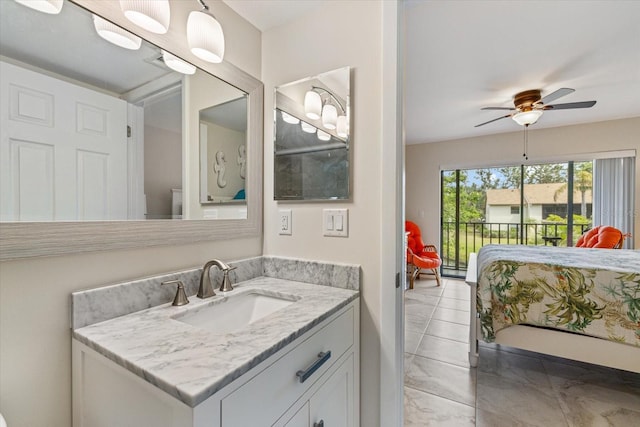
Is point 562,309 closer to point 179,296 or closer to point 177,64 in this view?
point 179,296

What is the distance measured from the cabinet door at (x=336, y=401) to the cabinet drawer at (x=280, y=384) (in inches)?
2.5

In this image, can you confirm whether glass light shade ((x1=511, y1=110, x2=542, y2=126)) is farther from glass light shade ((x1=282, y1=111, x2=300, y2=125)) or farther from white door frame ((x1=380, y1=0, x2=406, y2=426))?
glass light shade ((x1=282, y1=111, x2=300, y2=125))

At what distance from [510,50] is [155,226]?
2.67m

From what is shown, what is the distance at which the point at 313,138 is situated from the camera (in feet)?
4.29

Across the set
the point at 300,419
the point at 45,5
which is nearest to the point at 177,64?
the point at 45,5

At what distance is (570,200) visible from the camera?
4.18 m

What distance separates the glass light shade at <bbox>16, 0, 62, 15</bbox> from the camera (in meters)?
0.73

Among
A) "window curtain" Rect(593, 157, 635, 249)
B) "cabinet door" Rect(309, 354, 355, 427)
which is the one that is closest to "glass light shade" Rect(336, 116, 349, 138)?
"cabinet door" Rect(309, 354, 355, 427)

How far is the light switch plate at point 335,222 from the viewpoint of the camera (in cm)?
122

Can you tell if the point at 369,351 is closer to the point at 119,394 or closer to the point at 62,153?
the point at 119,394

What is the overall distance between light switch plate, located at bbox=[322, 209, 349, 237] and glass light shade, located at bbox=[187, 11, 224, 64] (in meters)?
0.80

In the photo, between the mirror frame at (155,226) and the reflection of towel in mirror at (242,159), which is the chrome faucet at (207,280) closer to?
the mirror frame at (155,226)

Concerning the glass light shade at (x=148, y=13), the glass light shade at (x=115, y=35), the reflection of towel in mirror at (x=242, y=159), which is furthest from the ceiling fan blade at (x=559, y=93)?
the glass light shade at (x=115, y=35)

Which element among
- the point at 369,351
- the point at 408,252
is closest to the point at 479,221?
the point at 408,252
